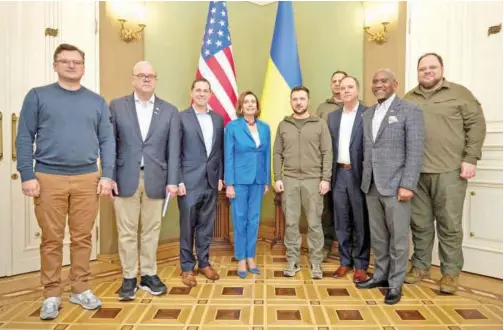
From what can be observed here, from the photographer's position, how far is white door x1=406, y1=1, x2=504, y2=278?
2824 millimetres

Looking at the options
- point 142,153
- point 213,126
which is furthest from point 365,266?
point 142,153

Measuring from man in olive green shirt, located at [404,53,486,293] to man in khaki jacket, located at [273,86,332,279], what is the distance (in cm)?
71

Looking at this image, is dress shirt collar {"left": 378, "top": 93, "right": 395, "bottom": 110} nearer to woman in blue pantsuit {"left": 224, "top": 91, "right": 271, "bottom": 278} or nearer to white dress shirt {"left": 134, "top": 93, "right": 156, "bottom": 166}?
woman in blue pantsuit {"left": 224, "top": 91, "right": 271, "bottom": 278}

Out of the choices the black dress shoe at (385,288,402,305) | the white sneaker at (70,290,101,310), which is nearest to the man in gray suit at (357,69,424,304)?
the black dress shoe at (385,288,402,305)

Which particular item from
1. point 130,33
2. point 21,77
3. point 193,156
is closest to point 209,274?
point 193,156

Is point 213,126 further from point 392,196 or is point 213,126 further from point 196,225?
point 392,196

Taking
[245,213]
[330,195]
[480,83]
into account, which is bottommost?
[245,213]

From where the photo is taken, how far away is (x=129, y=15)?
11.2ft

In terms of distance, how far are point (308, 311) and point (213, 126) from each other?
142cm

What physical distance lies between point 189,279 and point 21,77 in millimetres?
2016

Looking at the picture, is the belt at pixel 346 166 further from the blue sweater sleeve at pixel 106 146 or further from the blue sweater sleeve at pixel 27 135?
the blue sweater sleeve at pixel 27 135

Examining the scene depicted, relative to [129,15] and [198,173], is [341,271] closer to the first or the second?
[198,173]

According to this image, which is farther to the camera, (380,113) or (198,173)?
(198,173)

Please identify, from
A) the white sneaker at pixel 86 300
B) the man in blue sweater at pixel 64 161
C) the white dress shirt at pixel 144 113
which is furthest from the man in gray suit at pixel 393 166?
the white sneaker at pixel 86 300
